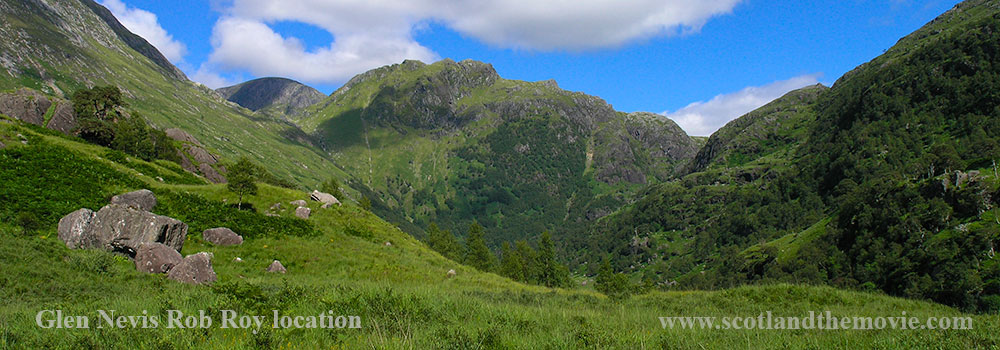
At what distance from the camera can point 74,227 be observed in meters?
18.7

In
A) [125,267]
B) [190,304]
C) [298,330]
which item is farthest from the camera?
[125,267]

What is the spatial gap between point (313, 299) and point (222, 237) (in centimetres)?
1983

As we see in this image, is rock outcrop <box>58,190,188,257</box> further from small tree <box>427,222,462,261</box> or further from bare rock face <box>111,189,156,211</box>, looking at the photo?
small tree <box>427,222,462,261</box>

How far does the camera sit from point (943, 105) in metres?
185

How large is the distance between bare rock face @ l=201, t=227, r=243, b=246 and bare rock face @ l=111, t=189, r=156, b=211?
358 centimetres

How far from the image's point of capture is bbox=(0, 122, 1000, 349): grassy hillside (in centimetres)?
660

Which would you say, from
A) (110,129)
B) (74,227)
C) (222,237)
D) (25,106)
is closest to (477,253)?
(110,129)

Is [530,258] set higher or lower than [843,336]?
lower

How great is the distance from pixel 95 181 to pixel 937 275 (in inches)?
4698

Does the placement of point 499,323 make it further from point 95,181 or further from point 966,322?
point 95,181

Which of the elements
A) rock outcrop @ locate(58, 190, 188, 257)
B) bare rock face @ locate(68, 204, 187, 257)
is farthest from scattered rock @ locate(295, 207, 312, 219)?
bare rock face @ locate(68, 204, 187, 257)

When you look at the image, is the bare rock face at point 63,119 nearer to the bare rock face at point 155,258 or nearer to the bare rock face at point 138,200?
the bare rock face at point 138,200

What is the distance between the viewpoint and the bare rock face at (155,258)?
18.1m

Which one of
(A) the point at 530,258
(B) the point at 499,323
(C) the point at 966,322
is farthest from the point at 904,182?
(B) the point at 499,323
